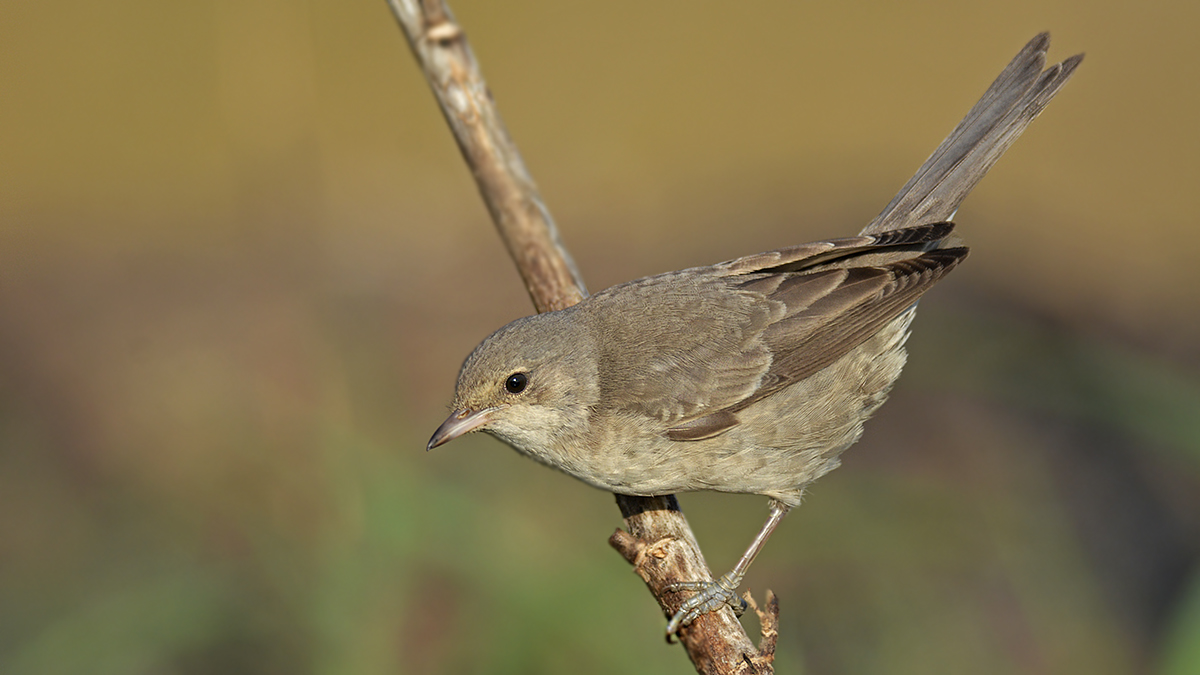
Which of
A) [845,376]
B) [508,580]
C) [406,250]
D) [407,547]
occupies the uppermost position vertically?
[406,250]

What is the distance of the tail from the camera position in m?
3.74

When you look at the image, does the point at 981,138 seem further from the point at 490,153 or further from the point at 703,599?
the point at 703,599

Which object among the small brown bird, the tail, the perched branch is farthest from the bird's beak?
the tail

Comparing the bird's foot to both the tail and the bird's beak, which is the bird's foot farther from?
the tail

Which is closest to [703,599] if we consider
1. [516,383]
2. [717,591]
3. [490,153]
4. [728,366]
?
[717,591]

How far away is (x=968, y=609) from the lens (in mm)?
4484

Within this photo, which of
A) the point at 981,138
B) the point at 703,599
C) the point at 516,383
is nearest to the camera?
the point at 703,599

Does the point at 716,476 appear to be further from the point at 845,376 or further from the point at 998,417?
the point at 998,417

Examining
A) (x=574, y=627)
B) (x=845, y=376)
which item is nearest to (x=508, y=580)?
(x=574, y=627)

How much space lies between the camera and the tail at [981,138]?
374cm

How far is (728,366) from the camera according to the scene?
3.46 m

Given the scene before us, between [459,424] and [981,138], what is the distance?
2.45m

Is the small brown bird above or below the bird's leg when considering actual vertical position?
above

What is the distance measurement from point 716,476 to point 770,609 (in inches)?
27.1
